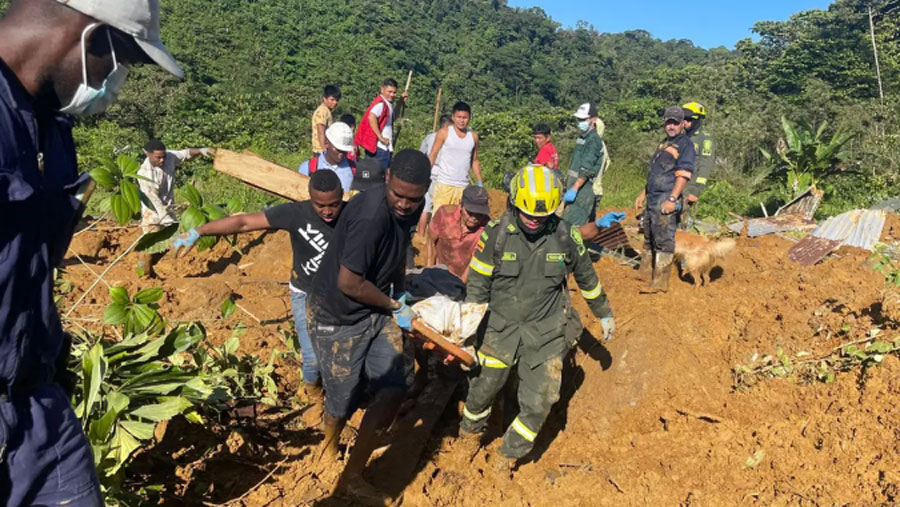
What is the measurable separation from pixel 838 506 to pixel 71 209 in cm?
363

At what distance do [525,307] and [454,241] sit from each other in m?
1.20

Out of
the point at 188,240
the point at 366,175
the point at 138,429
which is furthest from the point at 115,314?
the point at 366,175

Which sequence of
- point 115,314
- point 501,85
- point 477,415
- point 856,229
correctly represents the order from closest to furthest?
point 115,314 → point 477,415 → point 856,229 → point 501,85

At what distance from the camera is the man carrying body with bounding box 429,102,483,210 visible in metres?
7.16

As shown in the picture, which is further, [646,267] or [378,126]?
[378,126]

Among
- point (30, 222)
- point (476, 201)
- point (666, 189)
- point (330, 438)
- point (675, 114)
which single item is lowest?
point (330, 438)

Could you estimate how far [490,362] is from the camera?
3.91 m

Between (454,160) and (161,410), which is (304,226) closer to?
(161,410)

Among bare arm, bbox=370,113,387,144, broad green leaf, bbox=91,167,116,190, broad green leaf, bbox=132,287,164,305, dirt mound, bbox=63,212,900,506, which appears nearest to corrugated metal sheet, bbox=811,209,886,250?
dirt mound, bbox=63,212,900,506

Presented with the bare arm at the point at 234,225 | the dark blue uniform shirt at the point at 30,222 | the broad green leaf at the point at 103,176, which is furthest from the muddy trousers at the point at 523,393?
the dark blue uniform shirt at the point at 30,222

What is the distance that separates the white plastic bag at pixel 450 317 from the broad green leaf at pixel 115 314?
4.84 ft

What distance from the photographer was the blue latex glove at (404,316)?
3525mm

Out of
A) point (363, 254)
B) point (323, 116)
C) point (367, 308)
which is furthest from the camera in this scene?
point (323, 116)

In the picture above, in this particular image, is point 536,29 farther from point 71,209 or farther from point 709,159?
point 71,209
